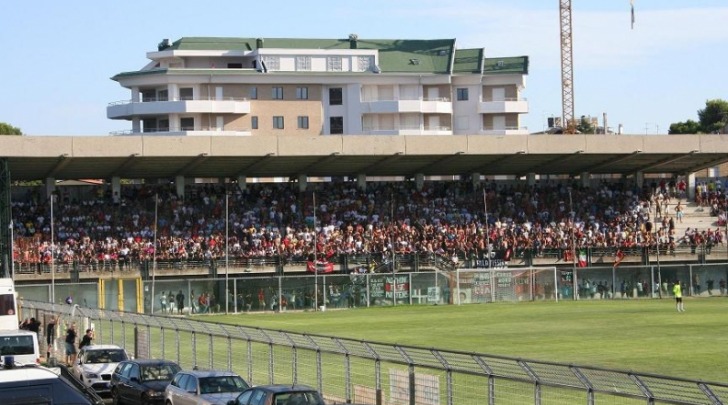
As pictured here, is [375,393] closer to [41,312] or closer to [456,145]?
[41,312]

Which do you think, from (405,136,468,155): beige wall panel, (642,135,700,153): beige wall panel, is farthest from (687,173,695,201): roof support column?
(405,136,468,155): beige wall panel

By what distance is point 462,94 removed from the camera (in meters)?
132

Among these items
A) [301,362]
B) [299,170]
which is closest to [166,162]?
[299,170]

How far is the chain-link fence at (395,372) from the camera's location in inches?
795

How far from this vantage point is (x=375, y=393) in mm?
25812

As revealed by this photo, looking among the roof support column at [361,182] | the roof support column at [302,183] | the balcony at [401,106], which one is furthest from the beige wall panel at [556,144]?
the balcony at [401,106]

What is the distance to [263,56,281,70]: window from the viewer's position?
12288 centimetres

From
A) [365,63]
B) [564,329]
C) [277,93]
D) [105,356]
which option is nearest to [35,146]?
[564,329]

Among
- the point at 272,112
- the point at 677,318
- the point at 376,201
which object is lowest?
the point at 677,318

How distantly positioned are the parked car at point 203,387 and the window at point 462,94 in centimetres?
10658

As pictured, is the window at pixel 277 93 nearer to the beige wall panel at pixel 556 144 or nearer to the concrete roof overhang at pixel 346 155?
the concrete roof overhang at pixel 346 155

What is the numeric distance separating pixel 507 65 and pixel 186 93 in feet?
115

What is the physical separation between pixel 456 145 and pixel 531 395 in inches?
2063

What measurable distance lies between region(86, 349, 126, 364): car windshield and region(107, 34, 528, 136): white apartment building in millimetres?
84318
